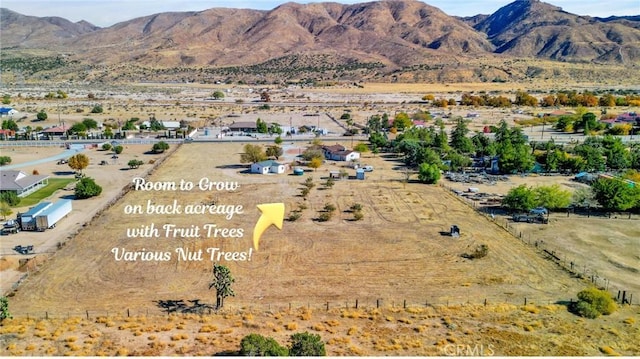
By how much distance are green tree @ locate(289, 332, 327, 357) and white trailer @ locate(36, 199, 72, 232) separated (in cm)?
2467

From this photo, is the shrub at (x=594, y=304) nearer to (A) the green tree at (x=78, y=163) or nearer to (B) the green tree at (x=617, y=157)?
(B) the green tree at (x=617, y=157)

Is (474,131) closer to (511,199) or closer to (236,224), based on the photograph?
(511,199)

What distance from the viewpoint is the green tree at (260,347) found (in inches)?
806

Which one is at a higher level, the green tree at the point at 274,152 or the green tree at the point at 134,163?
the green tree at the point at 274,152

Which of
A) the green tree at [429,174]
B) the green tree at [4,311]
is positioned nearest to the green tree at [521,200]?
the green tree at [429,174]

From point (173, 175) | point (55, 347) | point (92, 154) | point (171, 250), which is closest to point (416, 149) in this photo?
point (173, 175)

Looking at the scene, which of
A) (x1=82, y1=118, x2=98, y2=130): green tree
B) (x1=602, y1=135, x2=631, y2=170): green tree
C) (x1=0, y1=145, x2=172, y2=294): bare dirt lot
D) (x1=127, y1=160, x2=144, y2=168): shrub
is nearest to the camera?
(x1=0, y1=145, x2=172, y2=294): bare dirt lot

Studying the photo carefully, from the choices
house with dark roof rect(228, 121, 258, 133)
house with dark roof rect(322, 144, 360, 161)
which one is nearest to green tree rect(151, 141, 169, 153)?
house with dark roof rect(228, 121, 258, 133)

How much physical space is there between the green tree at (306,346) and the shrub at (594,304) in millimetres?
13328

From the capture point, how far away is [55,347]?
71.9 ft

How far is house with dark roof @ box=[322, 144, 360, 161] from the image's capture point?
63.9m

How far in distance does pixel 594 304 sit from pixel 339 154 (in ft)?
136

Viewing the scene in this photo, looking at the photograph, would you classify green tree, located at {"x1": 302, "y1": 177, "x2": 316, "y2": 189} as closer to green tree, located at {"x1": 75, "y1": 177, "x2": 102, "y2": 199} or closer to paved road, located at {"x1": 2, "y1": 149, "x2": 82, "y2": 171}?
green tree, located at {"x1": 75, "y1": 177, "x2": 102, "y2": 199}

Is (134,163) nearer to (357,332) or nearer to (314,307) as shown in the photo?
(314,307)
